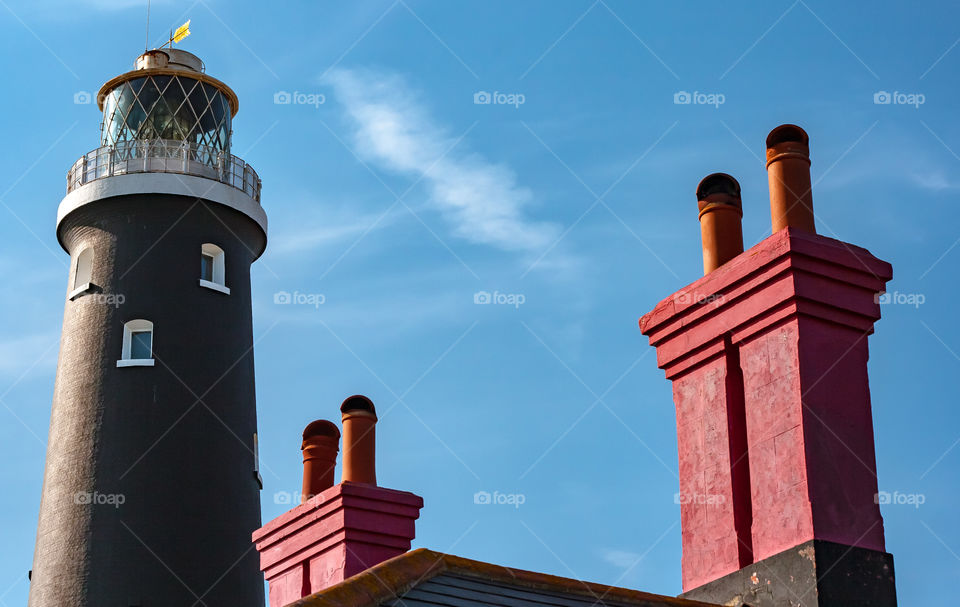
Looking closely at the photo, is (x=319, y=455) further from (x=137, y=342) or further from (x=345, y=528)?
(x=137, y=342)

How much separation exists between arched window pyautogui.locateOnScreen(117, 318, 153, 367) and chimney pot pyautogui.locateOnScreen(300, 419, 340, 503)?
1162cm

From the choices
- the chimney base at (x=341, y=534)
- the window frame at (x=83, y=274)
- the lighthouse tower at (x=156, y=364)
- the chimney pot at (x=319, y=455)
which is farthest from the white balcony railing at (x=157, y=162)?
the chimney base at (x=341, y=534)

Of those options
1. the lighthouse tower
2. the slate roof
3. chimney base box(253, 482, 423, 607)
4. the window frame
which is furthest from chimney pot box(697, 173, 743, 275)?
the window frame

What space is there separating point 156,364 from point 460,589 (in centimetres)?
1701

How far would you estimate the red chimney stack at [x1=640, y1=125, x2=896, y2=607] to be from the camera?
8203mm

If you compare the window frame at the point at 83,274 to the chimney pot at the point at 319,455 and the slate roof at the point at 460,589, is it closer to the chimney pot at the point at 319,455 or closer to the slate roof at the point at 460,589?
the chimney pot at the point at 319,455

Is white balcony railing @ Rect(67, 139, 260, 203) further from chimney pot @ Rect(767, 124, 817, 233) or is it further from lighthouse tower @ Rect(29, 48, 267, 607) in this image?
chimney pot @ Rect(767, 124, 817, 233)

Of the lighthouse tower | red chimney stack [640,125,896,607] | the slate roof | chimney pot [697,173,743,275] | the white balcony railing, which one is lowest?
the slate roof

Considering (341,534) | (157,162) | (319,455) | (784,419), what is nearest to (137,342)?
(157,162)

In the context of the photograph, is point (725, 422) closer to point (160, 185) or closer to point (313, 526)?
point (313, 526)

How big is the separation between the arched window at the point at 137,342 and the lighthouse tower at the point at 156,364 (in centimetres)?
2

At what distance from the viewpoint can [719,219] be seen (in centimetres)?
941

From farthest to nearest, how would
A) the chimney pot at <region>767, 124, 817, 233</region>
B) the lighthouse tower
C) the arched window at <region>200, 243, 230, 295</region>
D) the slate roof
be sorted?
the arched window at <region>200, 243, 230, 295</region>
the lighthouse tower
the chimney pot at <region>767, 124, 817, 233</region>
the slate roof

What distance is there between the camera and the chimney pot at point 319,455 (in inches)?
496
